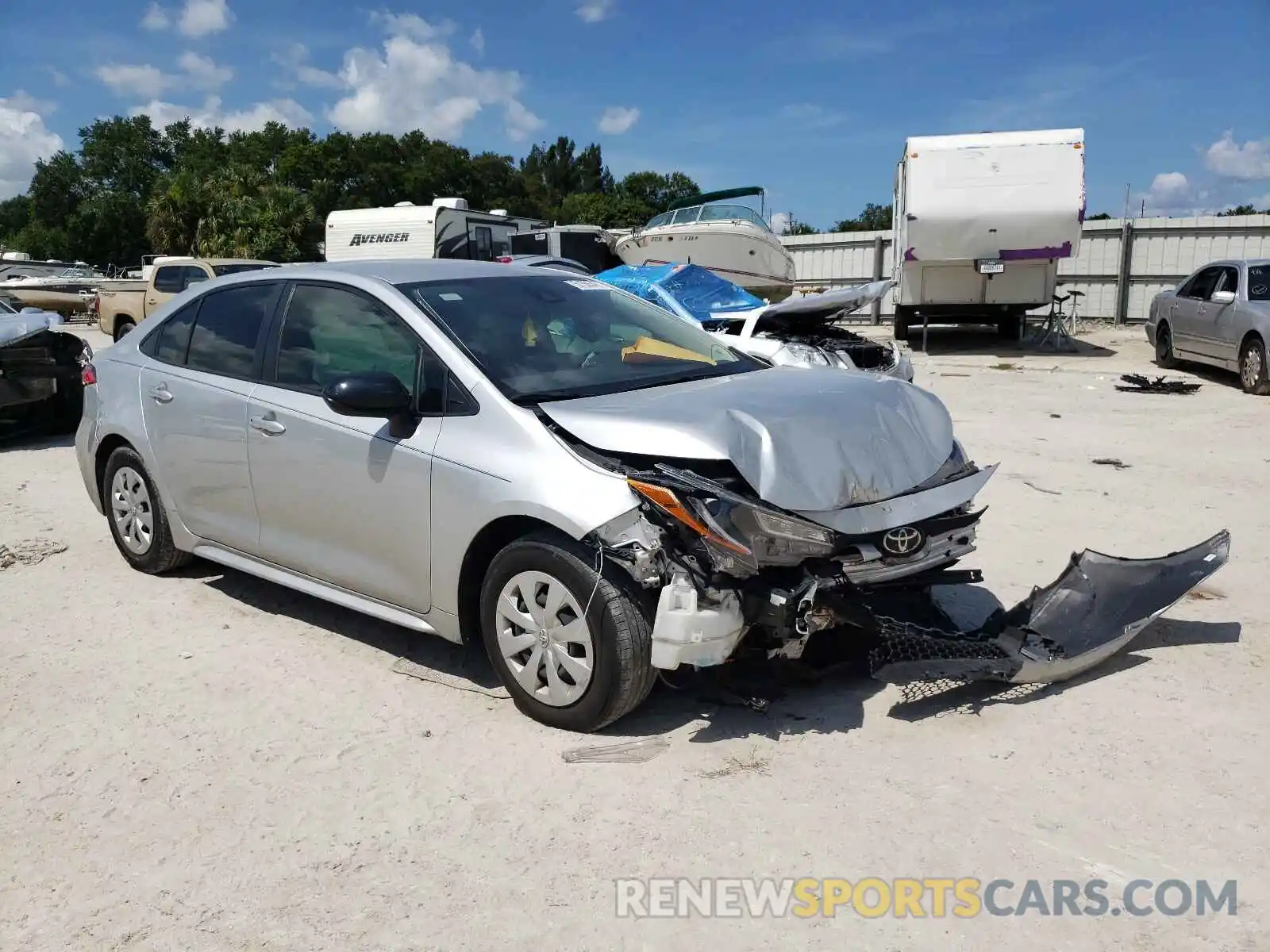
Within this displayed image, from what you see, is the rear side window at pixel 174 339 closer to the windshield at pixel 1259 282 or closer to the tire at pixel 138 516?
the tire at pixel 138 516

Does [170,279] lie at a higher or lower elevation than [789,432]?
higher

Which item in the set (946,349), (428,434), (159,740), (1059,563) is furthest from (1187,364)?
(159,740)

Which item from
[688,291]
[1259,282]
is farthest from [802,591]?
[1259,282]

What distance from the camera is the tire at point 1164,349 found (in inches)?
546

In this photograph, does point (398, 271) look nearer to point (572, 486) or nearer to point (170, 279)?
point (572, 486)

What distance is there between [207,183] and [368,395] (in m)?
42.0

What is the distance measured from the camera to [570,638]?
137 inches

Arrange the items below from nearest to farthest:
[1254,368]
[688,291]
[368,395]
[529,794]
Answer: [529,794]
[368,395]
[688,291]
[1254,368]

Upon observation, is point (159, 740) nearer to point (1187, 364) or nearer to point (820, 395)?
point (820, 395)

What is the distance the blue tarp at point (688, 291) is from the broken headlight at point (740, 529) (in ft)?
23.1

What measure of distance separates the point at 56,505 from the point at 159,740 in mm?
4475

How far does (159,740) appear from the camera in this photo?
A: 371cm

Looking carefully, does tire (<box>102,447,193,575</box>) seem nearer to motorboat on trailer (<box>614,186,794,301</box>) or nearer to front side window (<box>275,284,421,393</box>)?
front side window (<box>275,284,421,393</box>)

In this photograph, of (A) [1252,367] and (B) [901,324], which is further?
(B) [901,324]
